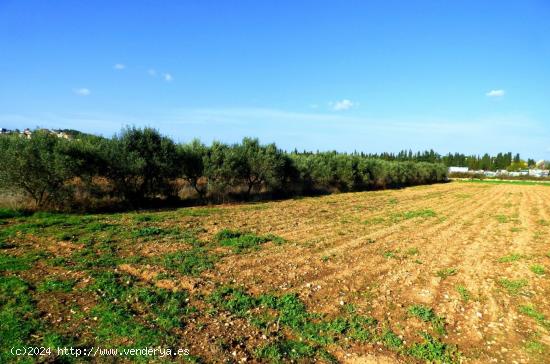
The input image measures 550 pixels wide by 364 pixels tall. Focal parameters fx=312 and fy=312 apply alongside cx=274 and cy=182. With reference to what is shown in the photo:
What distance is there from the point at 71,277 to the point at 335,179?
36521mm

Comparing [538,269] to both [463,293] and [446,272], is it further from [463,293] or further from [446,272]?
[463,293]

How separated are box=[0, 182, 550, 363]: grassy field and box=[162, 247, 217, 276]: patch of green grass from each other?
6cm

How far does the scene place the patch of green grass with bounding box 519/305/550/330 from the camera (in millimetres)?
6510

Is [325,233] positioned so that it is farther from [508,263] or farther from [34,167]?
[34,167]

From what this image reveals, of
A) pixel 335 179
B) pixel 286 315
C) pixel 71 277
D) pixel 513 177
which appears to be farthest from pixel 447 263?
pixel 513 177

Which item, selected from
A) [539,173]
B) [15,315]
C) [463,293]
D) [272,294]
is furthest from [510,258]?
[539,173]

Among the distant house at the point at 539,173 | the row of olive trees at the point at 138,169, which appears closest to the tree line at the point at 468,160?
the distant house at the point at 539,173

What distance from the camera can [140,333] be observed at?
17.7ft

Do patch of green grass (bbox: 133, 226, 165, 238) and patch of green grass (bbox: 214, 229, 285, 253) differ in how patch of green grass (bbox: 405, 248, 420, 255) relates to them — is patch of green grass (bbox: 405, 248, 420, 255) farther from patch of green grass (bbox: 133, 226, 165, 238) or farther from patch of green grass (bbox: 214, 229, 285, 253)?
patch of green grass (bbox: 133, 226, 165, 238)

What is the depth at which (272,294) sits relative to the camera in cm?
723

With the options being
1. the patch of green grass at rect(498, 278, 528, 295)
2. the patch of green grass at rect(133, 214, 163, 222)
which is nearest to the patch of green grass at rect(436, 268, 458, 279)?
the patch of green grass at rect(498, 278, 528, 295)

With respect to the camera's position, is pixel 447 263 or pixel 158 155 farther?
pixel 158 155

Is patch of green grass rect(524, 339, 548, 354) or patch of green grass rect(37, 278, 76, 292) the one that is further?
patch of green grass rect(37, 278, 76, 292)

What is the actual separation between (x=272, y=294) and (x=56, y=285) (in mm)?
4938
